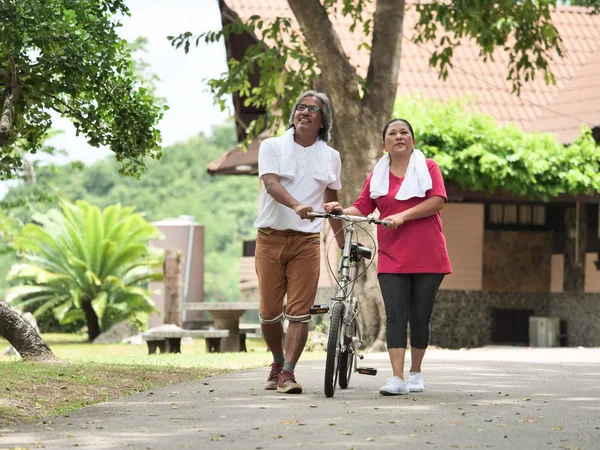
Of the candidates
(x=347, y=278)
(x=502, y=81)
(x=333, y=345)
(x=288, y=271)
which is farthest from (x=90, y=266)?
(x=333, y=345)

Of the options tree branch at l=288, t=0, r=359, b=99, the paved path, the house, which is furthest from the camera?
the house

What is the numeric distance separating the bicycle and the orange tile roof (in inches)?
570

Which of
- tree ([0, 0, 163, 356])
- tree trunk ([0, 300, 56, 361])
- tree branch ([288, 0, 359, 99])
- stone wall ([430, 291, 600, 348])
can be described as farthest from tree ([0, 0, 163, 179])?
stone wall ([430, 291, 600, 348])

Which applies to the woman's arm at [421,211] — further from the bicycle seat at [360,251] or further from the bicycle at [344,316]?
the bicycle seat at [360,251]

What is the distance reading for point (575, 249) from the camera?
22766 mm

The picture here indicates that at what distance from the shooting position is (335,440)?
619cm

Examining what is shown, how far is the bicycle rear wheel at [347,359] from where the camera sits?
8.47 metres

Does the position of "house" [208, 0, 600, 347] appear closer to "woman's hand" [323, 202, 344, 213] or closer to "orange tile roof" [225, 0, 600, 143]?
"orange tile roof" [225, 0, 600, 143]

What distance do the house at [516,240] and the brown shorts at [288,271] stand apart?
12.7m

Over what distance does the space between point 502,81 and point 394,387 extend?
17907 millimetres

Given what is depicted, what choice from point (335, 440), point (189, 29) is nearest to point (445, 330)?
point (189, 29)

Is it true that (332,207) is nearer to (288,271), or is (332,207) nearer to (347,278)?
(347,278)

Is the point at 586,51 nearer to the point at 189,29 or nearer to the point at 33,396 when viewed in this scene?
the point at 189,29

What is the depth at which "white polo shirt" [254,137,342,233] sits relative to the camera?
856 centimetres
